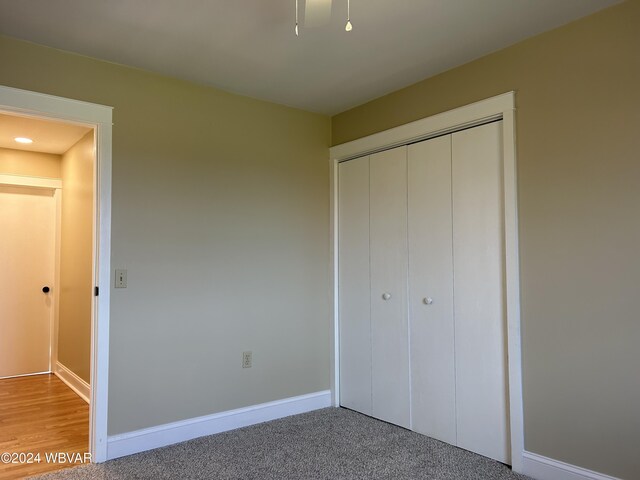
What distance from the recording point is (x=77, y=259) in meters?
4.23

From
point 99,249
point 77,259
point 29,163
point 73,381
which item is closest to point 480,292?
point 99,249

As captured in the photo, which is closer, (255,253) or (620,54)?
(620,54)

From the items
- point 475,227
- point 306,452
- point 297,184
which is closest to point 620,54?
point 475,227

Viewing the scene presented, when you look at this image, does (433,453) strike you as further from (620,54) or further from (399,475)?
(620,54)

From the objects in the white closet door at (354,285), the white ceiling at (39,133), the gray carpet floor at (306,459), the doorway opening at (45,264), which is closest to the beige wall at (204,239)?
the white closet door at (354,285)

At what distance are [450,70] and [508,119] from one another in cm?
58

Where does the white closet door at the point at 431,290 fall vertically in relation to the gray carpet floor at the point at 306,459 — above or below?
above

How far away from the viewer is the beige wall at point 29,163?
4539mm

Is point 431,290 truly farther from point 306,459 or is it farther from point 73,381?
point 73,381

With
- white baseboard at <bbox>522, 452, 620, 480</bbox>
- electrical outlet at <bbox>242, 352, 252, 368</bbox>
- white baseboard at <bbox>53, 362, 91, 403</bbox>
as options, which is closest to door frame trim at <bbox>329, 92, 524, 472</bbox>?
white baseboard at <bbox>522, 452, 620, 480</bbox>

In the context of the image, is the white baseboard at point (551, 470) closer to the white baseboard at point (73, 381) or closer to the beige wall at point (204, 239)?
the beige wall at point (204, 239)

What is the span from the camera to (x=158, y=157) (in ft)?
9.73

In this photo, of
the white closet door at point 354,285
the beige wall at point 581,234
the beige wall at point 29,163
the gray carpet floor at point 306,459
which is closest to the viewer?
the beige wall at point 581,234

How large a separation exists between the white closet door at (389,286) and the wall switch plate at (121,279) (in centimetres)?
174
